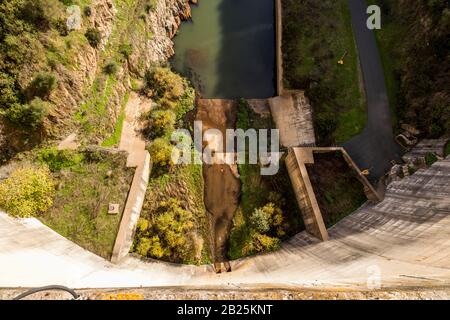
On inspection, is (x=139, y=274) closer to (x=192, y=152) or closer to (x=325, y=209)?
(x=192, y=152)

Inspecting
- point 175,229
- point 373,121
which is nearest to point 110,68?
point 175,229

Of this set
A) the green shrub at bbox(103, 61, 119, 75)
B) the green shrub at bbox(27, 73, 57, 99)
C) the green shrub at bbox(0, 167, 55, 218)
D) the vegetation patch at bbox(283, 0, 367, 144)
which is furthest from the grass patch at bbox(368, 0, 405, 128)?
the green shrub at bbox(0, 167, 55, 218)

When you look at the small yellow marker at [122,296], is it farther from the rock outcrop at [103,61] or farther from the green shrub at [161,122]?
the green shrub at [161,122]

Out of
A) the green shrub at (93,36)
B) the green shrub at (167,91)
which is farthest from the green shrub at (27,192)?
the green shrub at (167,91)

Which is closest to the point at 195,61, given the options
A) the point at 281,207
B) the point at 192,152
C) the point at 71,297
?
the point at 192,152

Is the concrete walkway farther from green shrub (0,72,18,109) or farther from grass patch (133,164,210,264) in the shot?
green shrub (0,72,18,109)

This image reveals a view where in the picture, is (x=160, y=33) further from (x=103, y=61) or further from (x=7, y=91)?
(x=7, y=91)
